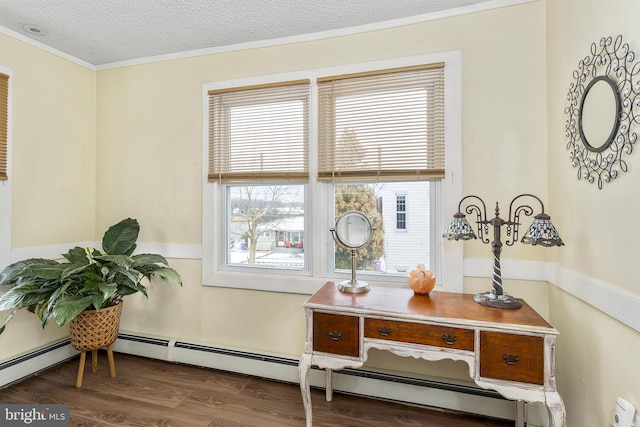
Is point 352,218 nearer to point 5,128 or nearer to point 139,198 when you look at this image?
point 139,198

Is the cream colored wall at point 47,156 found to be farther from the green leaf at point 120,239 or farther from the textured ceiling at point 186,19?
the green leaf at point 120,239

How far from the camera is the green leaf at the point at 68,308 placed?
6.23 feet

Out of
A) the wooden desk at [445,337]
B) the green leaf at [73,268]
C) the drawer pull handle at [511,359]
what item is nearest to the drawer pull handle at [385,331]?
the wooden desk at [445,337]

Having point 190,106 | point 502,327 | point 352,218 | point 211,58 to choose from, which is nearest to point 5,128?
point 190,106

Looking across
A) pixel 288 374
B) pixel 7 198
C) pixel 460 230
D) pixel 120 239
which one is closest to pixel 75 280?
pixel 120 239

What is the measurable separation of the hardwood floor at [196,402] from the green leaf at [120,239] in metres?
0.93

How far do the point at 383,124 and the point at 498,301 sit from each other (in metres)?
1.26

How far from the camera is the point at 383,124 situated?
2.21 metres

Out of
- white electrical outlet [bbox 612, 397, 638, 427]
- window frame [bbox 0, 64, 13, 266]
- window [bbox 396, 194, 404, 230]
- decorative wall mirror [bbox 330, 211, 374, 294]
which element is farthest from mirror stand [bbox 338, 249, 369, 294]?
window frame [bbox 0, 64, 13, 266]

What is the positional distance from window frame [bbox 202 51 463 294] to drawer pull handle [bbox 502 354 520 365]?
645 mm

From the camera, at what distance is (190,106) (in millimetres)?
2676

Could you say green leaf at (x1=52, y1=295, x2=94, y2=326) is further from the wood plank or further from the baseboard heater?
the wood plank

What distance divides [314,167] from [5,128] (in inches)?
86.1

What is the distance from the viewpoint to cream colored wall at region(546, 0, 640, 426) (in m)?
1.19
